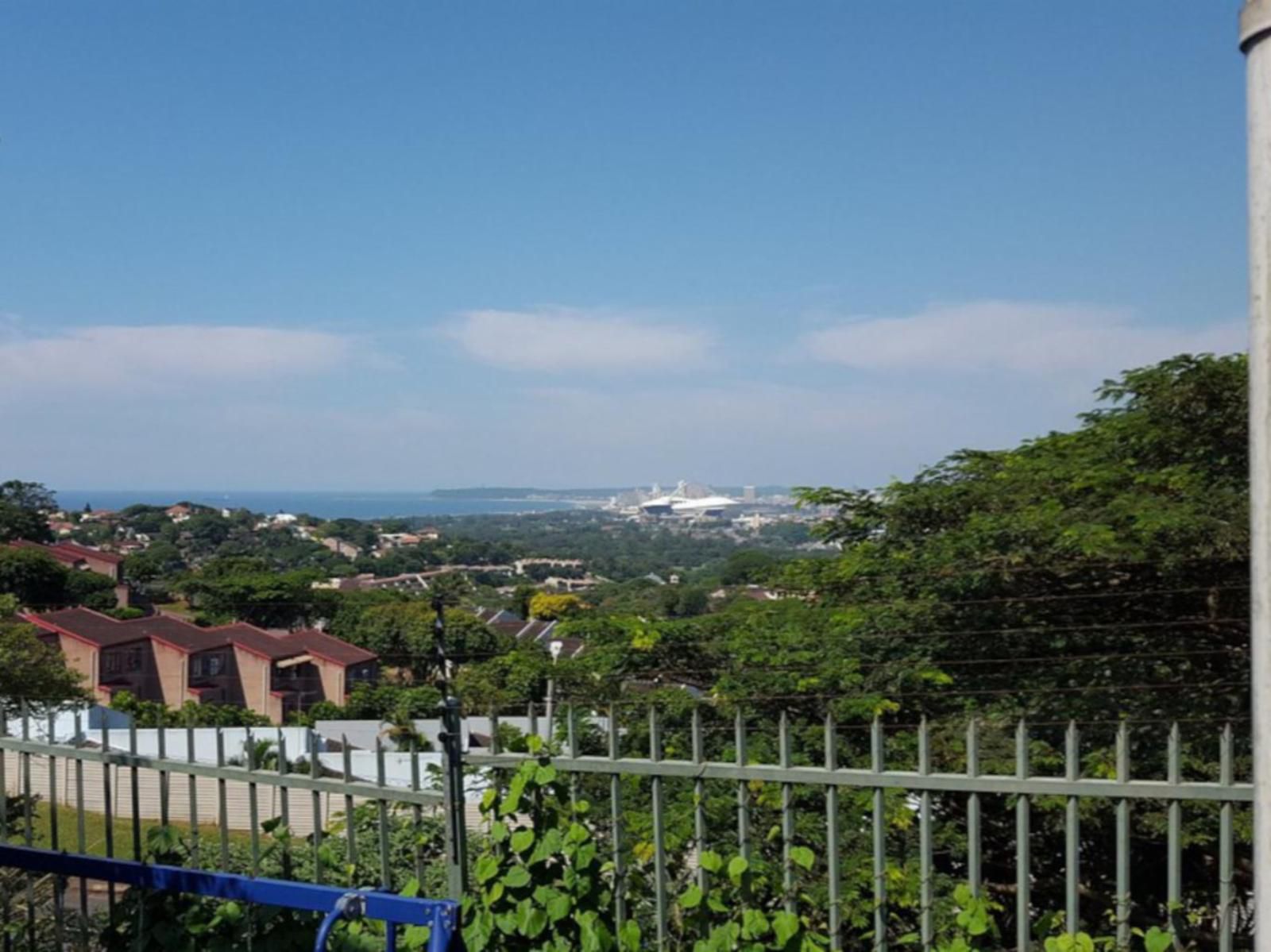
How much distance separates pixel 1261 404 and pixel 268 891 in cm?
272

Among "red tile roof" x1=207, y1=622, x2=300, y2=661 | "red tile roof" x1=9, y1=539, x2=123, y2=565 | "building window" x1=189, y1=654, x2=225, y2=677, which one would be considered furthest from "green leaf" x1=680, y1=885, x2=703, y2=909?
"red tile roof" x1=9, y1=539, x2=123, y2=565

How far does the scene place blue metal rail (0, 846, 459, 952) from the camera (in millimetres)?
2975

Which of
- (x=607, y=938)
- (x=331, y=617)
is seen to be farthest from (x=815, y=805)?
(x=331, y=617)

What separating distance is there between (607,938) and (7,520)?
35147mm

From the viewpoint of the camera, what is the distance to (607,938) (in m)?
3.44

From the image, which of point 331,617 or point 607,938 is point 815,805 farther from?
point 331,617

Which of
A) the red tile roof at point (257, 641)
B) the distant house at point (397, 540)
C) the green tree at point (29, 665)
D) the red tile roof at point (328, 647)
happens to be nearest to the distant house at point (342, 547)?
the distant house at point (397, 540)

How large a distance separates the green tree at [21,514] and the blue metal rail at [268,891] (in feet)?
103

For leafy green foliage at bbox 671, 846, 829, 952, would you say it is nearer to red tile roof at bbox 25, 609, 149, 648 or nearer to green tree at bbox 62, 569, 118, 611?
red tile roof at bbox 25, 609, 149, 648

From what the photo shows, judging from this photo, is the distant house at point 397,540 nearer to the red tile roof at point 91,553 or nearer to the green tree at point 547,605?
the green tree at point 547,605

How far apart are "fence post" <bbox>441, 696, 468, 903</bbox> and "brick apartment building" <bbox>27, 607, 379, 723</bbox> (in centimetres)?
1362

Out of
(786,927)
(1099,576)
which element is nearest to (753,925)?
(786,927)

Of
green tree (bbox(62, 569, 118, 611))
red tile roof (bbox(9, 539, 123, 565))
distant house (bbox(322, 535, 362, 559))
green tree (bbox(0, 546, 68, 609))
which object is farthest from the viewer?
distant house (bbox(322, 535, 362, 559))

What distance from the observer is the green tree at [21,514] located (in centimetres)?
3344
